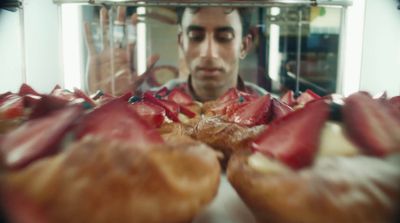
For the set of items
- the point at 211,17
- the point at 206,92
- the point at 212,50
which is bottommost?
the point at 206,92

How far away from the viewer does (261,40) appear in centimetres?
164

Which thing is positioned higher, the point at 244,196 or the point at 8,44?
the point at 8,44

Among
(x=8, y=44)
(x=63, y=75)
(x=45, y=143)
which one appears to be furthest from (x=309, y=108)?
(x=63, y=75)

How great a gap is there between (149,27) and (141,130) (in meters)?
1.39

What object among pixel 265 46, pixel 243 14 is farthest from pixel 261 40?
pixel 243 14

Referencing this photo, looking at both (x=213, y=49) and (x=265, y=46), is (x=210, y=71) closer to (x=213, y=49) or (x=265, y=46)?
(x=213, y=49)

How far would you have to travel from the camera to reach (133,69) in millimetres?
1583

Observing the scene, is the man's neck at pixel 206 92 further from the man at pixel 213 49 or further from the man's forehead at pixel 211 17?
the man's forehead at pixel 211 17

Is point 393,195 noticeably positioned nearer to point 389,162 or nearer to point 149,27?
point 389,162

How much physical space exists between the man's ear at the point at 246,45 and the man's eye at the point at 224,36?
0.19 ft

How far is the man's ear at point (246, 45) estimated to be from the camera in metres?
1.65

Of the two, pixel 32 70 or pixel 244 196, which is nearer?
pixel 244 196

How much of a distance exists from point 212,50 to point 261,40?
223 mm

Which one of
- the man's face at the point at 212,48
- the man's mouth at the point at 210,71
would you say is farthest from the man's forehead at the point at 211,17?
the man's mouth at the point at 210,71
